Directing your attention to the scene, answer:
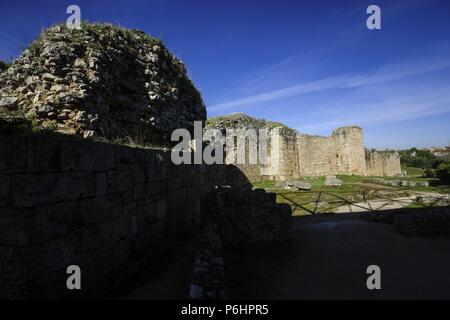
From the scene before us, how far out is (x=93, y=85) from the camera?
21.1ft

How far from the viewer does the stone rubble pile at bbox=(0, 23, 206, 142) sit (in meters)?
6.02

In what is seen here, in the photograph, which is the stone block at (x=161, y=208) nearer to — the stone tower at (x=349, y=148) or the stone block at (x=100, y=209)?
the stone block at (x=100, y=209)

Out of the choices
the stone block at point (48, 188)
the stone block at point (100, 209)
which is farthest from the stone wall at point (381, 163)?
the stone block at point (48, 188)

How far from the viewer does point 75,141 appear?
11.1 ft

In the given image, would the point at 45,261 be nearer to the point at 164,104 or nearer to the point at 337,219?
the point at 164,104

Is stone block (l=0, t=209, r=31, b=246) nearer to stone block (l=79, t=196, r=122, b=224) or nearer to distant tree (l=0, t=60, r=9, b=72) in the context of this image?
stone block (l=79, t=196, r=122, b=224)

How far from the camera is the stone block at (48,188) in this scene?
292 cm

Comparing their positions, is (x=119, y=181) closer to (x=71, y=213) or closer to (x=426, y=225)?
(x=71, y=213)

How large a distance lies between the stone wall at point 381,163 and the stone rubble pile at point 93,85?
30182 millimetres

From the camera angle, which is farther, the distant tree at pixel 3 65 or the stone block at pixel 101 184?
the distant tree at pixel 3 65

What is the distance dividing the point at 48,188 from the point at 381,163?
37.3m

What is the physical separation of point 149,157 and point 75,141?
1910 millimetres

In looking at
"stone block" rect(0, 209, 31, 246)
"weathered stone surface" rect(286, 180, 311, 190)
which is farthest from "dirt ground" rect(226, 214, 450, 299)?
"weathered stone surface" rect(286, 180, 311, 190)
